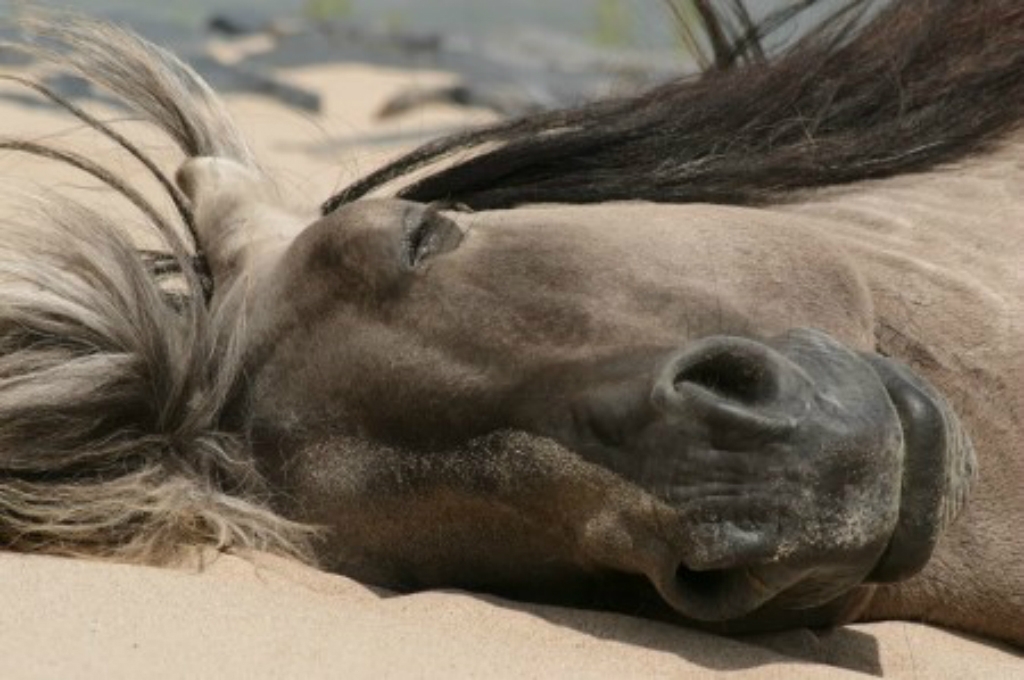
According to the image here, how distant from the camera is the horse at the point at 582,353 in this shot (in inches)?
115

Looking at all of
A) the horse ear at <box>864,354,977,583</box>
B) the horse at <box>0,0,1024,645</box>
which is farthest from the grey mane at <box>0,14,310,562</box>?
the horse ear at <box>864,354,977,583</box>

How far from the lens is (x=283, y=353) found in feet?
11.6

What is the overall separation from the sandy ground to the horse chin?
0.18m

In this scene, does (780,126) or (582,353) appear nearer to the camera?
(582,353)

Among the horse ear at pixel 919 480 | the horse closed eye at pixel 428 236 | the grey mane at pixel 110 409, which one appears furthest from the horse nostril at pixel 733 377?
the grey mane at pixel 110 409

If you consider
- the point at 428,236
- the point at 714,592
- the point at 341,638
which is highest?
the point at 428,236

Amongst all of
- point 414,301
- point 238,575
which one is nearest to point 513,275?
point 414,301

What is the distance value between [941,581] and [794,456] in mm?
729

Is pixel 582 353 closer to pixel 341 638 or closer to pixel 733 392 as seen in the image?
pixel 733 392

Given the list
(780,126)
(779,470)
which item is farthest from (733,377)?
Answer: (780,126)

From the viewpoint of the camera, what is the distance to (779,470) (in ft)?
9.34

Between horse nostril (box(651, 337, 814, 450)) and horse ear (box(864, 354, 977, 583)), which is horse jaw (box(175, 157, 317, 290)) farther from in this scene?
horse ear (box(864, 354, 977, 583))

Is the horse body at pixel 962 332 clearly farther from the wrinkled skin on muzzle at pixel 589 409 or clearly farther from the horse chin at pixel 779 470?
the horse chin at pixel 779 470

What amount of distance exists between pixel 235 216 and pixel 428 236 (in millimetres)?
703
